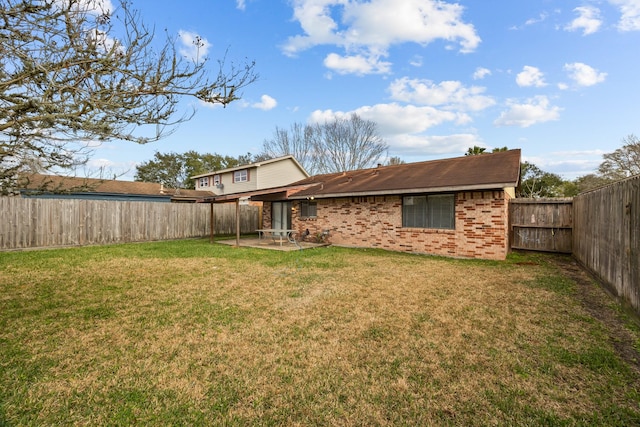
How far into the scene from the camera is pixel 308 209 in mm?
14750

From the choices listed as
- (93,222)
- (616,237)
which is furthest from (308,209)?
(616,237)

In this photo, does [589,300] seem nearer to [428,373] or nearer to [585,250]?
[585,250]

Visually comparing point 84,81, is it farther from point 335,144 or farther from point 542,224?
point 335,144

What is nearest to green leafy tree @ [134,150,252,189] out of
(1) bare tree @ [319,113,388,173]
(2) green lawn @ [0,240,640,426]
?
(1) bare tree @ [319,113,388,173]

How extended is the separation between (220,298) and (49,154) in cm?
325

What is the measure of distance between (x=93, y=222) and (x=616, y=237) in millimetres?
17116

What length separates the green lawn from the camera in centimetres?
234

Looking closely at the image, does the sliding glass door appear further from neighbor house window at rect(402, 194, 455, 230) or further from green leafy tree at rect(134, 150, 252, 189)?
green leafy tree at rect(134, 150, 252, 189)

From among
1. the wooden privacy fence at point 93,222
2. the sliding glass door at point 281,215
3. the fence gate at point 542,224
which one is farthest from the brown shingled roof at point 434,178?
the wooden privacy fence at point 93,222

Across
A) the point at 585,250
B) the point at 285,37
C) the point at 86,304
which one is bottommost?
the point at 86,304

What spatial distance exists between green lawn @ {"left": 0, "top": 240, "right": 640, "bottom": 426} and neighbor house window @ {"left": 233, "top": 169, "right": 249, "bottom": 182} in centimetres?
1863

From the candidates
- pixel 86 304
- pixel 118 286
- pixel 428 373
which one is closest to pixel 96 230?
pixel 118 286

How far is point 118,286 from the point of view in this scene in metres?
6.14

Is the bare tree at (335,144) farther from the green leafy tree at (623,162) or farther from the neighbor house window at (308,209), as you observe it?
the green leafy tree at (623,162)
